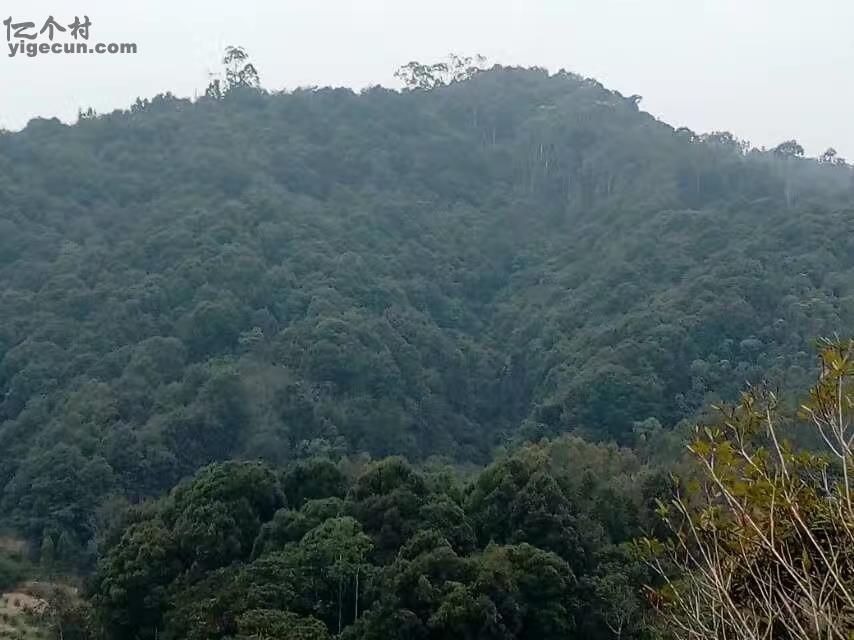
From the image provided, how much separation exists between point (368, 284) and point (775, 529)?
28.9m

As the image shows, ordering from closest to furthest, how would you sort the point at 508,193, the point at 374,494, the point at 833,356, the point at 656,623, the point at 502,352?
the point at 833,356 → the point at 656,623 → the point at 374,494 → the point at 502,352 → the point at 508,193

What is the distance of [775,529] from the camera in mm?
3199

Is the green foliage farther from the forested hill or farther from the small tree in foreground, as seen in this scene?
the forested hill

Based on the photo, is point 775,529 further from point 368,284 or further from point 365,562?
point 368,284

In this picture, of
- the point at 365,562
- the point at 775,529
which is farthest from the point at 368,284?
the point at 775,529

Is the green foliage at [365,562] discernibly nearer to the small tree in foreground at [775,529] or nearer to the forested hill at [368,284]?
the small tree in foreground at [775,529]

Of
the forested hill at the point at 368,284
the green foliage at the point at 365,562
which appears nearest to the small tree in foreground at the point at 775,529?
the green foliage at the point at 365,562

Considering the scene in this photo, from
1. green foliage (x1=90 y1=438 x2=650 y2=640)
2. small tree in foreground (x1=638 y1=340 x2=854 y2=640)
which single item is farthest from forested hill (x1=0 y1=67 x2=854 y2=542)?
small tree in foreground (x1=638 y1=340 x2=854 y2=640)

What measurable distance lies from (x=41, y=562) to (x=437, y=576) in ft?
39.6

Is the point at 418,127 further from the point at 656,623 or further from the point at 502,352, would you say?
the point at 656,623

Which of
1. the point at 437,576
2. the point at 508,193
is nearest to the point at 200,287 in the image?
the point at 508,193

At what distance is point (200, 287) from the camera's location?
29453 millimetres

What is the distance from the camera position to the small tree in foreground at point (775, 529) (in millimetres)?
2949

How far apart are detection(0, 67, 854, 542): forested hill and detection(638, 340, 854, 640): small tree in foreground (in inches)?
783
